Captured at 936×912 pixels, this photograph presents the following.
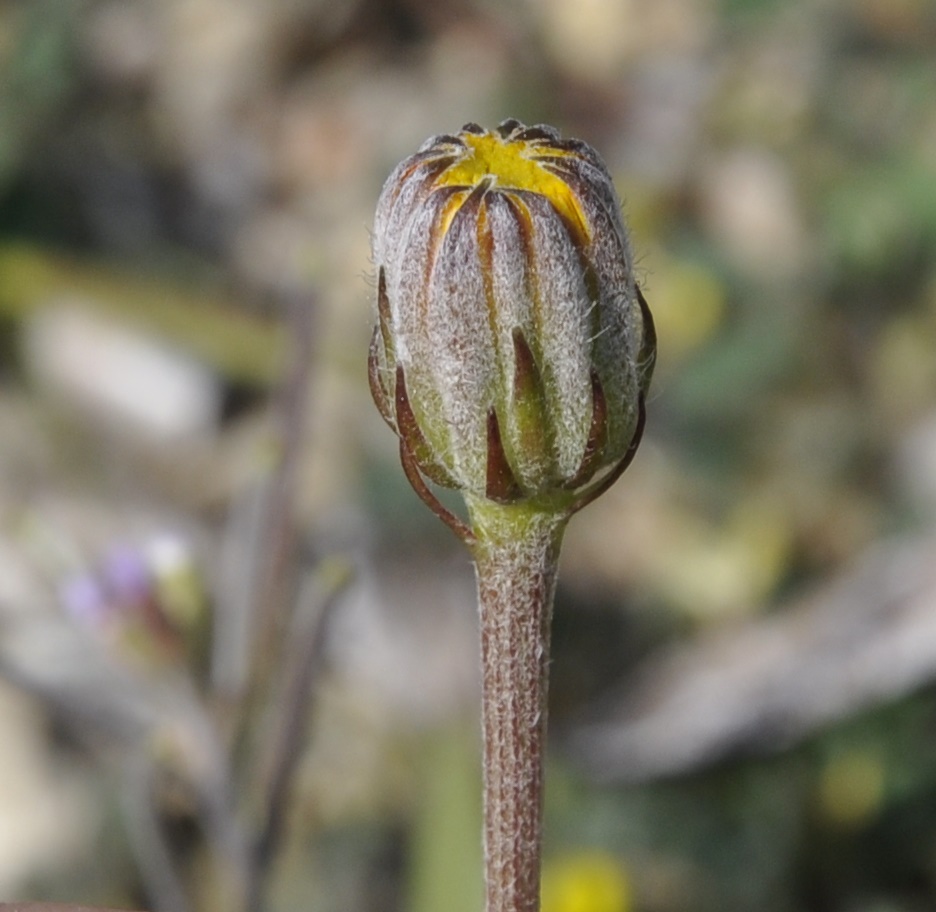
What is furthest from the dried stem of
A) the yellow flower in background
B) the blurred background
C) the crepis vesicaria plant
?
the yellow flower in background

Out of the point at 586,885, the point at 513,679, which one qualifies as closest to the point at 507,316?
the point at 513,679

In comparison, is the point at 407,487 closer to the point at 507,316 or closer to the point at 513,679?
the point at 513,679

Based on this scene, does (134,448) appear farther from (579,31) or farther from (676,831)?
(579,31)

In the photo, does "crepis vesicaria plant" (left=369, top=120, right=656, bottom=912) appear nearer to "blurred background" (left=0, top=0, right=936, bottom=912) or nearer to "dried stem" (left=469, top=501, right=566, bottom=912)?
"dried stem" (left=469, top=501, right=566, bottom=912)

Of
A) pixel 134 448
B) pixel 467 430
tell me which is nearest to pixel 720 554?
pixel 134 448

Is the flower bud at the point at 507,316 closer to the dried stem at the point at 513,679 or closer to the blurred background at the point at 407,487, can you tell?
the dried stem at the point at 513,679
